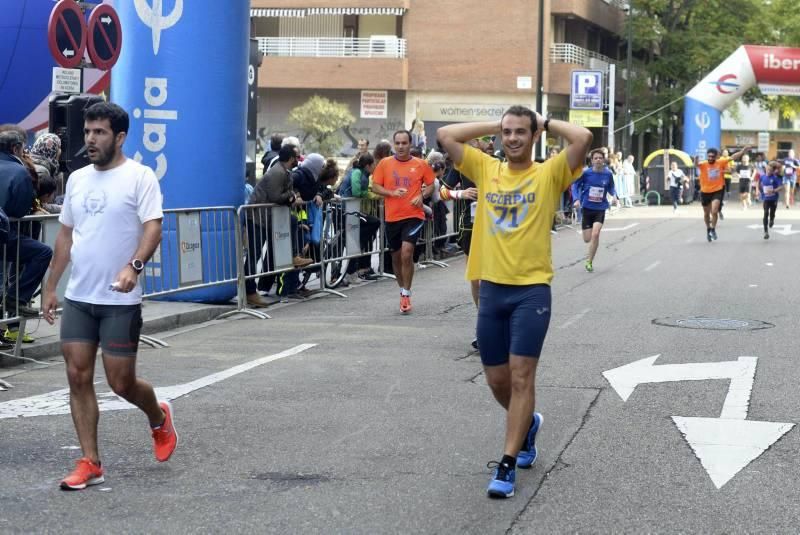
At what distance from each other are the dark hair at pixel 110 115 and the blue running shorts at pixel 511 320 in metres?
1.92

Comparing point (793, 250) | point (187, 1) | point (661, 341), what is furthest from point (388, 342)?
point (793, 250)

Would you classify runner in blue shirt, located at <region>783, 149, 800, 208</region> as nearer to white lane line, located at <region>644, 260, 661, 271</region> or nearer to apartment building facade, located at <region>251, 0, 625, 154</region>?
apartment building facade, located at <region>251, 0, 625, 154</region>

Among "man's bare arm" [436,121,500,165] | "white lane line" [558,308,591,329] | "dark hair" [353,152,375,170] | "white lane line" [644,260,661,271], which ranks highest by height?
"man's bare arm" [436,121,500,165]

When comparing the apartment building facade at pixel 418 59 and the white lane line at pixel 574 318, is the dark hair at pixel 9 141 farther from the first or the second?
the apartment building facade at pixel 418 59

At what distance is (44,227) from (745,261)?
13.6 meters

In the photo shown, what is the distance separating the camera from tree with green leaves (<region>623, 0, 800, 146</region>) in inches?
2200

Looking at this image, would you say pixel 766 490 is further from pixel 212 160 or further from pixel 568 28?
pixel 568 28

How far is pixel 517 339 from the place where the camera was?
6.10 meters

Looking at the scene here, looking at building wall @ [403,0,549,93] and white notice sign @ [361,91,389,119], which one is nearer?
building wall @ [403,0,549,93]

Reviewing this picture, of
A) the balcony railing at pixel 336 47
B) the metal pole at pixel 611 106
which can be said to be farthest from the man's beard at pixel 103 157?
the balcony railing at pixel 336 47

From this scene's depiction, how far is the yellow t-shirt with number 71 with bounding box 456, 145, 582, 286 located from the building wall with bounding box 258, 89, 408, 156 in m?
50.7

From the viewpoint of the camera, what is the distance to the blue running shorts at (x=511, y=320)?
6.09 metres

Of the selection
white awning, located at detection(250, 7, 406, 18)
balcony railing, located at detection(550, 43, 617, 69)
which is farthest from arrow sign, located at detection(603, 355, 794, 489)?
white awning, located at detection(250, 7, 406, 18)

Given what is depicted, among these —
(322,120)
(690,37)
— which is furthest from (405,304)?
(690,37)
